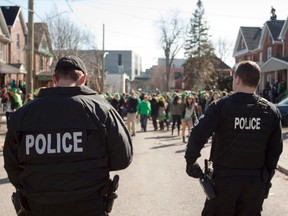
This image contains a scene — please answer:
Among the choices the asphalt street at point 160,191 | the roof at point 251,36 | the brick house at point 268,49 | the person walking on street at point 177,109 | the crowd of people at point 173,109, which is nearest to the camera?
the asphalt street at point 160,191

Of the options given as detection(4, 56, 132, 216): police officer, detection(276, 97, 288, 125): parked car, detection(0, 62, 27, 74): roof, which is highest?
detection(0, 62, 27, 74): roof

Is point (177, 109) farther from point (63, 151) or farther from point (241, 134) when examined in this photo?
point (63, 151)

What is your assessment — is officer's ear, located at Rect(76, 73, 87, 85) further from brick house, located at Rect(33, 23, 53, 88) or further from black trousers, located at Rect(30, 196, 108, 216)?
brick house, located at Rect(33, 23, 53, 88)

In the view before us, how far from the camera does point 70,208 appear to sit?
105 inches

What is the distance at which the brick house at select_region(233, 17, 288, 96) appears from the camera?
37312 millimetres

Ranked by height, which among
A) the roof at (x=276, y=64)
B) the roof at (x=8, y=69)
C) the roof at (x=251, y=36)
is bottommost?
the roof at (x=8, y=69)

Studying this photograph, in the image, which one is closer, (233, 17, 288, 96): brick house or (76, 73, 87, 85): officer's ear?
(76, 73, 87, 85): officer's ear

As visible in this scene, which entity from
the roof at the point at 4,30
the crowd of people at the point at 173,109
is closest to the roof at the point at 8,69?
the roof at the point at 4,30

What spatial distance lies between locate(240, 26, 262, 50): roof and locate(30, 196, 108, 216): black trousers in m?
48.2

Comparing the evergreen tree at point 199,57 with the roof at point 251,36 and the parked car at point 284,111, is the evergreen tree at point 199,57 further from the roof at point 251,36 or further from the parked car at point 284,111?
the parked car at point 284,111

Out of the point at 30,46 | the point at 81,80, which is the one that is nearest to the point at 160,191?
the point at 81,80

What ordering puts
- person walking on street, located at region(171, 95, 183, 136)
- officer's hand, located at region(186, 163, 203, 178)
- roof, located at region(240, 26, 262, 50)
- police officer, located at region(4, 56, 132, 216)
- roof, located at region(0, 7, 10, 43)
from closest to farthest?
police officer, located at region(4, 56, 132, 216), officer's hand, located at region(186, 163, 203, 178), person walking on street, located at region(171, 95, 183, 136), roof, located at region(0, 7, 10, 43), roof, located at region(240, 26, 262, 50)

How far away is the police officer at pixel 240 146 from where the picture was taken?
10.8 ft

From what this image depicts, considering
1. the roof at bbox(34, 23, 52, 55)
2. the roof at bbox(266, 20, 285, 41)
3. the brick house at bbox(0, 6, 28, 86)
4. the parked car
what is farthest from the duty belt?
the roof at bbox(266, 20, 285, 41)
